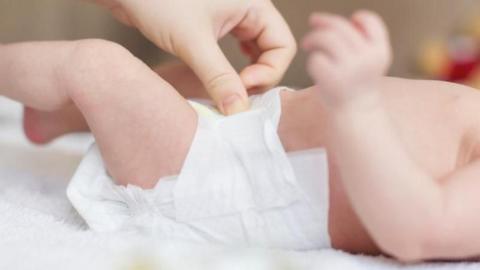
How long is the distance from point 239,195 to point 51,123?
1.27 feet

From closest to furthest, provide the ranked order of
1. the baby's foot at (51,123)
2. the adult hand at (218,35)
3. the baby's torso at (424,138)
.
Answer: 1. the baby's torso at (424,138)
2. the adult hand at (218,35)
3. the baby's foot at (51,123)

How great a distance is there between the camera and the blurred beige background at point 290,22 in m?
1.39

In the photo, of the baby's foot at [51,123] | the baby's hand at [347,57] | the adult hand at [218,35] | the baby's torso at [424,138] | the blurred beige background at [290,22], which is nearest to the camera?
the baby's hand at [347,57]

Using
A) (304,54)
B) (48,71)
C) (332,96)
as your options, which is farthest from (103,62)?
(304,54)

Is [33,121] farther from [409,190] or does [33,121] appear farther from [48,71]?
[409,190]

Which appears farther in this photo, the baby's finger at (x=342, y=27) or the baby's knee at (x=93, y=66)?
the baby's knee at (x=93, y=66)

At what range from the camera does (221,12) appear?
896 millimetres

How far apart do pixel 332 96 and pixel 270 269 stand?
16cm

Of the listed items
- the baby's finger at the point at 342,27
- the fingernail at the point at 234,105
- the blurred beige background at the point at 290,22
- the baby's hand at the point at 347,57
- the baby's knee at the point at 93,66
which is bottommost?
the blurred beige background at the point at 290,22

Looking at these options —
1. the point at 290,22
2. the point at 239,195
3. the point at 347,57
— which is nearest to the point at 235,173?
the point at 239,195

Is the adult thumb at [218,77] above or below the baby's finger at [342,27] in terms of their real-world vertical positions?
below

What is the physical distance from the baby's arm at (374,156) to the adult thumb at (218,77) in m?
0.21

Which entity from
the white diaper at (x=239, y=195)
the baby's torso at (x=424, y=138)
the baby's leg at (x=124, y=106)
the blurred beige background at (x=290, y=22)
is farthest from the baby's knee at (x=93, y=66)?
the blurred beige background at (x=290, y=22)

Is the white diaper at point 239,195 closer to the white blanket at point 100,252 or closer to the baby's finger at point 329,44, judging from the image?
the white blanket at point 100,252
